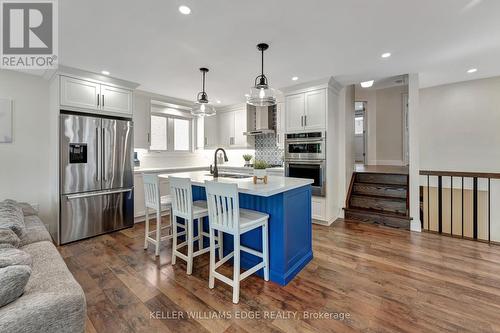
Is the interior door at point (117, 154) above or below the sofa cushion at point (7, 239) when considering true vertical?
above

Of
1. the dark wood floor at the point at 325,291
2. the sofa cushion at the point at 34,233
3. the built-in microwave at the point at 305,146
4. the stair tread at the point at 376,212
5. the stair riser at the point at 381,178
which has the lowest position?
the dark wood floor at the point at 325,291

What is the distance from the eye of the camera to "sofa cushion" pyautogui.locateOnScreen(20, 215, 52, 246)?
6.88ft

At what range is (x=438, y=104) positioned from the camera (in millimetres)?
4727

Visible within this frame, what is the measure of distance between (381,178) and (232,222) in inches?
165

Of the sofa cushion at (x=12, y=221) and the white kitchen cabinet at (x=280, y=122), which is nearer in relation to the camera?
the sofa cushion at (x=12, y=221)

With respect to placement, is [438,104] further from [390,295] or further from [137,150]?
[137,150]

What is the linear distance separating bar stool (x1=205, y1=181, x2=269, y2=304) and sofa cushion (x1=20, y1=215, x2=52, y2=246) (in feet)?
5.46

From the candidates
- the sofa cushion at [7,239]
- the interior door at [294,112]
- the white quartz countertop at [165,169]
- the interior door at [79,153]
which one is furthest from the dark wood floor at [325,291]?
the interior door at [294,112]

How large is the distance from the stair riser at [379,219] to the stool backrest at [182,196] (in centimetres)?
333

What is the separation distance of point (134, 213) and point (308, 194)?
3.33 m

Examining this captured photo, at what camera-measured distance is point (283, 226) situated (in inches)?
87.4

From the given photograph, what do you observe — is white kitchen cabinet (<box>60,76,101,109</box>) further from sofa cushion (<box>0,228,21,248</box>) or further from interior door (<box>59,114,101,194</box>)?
sofa cushion (<box>0,228,21,248</box>)

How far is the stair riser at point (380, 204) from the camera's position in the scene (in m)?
4.17

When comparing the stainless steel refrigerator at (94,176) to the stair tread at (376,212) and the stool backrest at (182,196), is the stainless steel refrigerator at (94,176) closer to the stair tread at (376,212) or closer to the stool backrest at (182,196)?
the stool backrest at (182,196)
